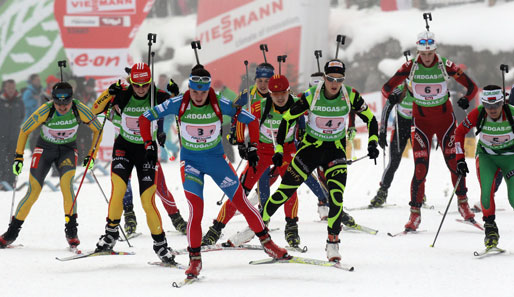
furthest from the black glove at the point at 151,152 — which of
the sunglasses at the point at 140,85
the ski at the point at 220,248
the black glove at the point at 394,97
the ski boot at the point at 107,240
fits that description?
the black glove at the point at 394,97

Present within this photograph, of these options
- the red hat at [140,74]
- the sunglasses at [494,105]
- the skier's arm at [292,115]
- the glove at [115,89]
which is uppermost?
the red hat at [140,74]

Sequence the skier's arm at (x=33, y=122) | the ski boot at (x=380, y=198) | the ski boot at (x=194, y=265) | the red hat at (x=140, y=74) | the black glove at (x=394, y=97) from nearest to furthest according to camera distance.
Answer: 1. the ski boot at (x=194, y=265)
2. the red hat at (x=140, y=74)
3. the skier's arm at (x=33, y=122)
4. the black glove at (x=394, y=97)
5. the ski boot at (x=380, y=198)

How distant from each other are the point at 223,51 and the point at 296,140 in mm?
14635

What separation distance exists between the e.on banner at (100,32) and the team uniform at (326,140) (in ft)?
44.1

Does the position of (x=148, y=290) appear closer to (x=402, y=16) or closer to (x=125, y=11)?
(x=125, y=11)

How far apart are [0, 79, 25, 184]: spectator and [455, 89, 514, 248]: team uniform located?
959 centimetres

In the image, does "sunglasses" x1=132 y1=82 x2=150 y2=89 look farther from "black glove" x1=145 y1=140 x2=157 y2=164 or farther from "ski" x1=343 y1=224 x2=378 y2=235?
"ski" x1=343 y1=224 x2=378 y2=235

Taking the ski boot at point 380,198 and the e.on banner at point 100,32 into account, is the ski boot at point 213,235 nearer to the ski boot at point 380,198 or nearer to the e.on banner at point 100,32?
the ski boot at point 380,198

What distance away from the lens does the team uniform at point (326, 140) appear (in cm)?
741

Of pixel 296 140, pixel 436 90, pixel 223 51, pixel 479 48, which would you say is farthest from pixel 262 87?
pixel 479 48

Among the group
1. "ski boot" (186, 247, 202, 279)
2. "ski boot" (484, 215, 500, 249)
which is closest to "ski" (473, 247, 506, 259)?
"ski boot" (484, 215, 500, 249)

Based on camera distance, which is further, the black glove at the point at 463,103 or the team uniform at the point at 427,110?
the team uniform at the point at 427,110

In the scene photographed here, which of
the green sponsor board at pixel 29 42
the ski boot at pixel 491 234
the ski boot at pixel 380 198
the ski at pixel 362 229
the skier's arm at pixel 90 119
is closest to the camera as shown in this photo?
the ski boot at pixel 491 234

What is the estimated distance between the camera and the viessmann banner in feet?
66.6
